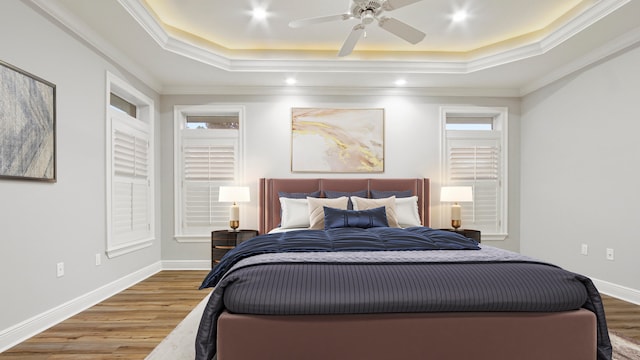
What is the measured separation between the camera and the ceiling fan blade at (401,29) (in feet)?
8.59

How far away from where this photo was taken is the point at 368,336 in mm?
1725

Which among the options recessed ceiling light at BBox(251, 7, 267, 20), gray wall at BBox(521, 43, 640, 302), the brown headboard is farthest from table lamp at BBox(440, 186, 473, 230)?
recessed ceiling light at BBox(251, 7, 267, 20)

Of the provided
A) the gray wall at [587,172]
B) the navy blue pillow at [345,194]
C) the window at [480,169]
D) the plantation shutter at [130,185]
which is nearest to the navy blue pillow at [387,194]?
the navy blue pillow at [345,194]

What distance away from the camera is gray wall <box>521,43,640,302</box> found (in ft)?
10.5

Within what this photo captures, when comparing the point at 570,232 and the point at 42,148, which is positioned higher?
the point at 42,148

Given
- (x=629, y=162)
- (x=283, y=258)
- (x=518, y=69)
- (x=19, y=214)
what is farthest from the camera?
(x=518, y=69)

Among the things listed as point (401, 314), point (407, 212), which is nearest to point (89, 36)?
point (401, 314)

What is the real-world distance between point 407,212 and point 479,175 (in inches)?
58.1

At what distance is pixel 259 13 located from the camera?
3289 millimetres

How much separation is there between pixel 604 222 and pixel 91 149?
5061 mm

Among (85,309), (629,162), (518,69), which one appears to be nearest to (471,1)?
(518,69)

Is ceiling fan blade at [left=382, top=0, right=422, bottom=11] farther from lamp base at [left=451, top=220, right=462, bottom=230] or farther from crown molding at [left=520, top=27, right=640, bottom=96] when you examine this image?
lamp base at [left=451, top=220, right=462, bottom=230]

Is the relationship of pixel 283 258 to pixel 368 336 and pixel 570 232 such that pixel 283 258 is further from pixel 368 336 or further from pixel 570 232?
pixel 570 232

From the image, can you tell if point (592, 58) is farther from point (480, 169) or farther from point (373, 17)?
point (373, 17)
